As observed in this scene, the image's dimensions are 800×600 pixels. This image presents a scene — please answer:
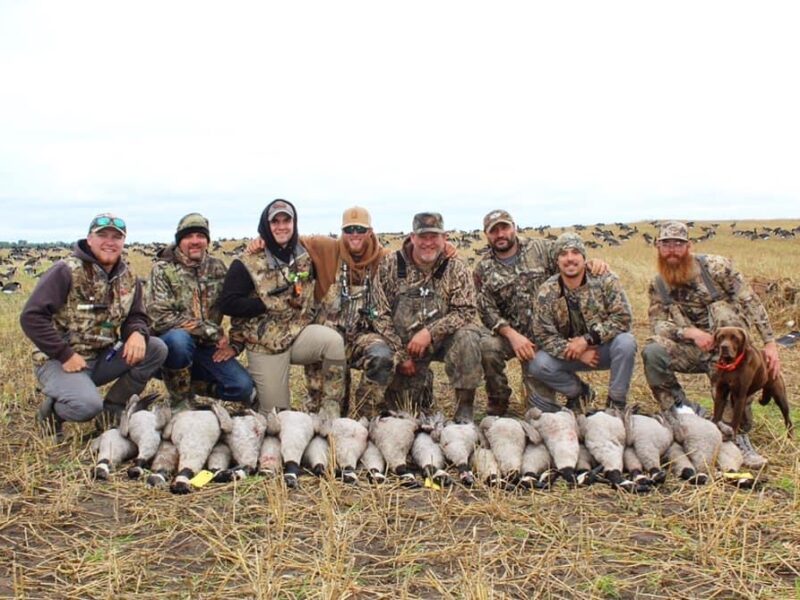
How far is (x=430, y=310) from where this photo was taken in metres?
7.11

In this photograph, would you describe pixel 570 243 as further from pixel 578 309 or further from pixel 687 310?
pixel 687 310

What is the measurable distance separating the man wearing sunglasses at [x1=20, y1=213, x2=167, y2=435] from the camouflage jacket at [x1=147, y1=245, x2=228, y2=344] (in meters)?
0.33

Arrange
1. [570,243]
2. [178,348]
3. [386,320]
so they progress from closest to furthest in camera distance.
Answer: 1. [178,348]
2. [570,243]
3. [386,320]

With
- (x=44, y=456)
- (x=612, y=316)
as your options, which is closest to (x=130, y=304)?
(x=44, y=456)

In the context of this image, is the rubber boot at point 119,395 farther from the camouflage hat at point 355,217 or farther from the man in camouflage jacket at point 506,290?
the man in camouflage jacket at point 506,290

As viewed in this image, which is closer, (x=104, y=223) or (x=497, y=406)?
(x=104, y=223)

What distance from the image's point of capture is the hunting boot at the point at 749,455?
5309 mm

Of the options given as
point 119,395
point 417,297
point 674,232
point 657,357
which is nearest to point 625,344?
point 657,357

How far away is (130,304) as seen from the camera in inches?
249

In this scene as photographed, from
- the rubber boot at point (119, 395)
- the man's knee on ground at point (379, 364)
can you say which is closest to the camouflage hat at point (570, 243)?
the man's knee on ground at point (379, 364)

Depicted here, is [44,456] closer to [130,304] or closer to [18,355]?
[130,304]

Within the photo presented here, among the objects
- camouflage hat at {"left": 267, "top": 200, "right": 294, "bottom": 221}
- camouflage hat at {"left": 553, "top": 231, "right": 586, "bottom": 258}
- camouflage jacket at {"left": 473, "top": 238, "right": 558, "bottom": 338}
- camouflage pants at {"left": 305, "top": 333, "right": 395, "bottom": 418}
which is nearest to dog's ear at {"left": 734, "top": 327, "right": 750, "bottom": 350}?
camouflage hat at {"left": 553, "top": 231, "right": 586, "bottom": 258}

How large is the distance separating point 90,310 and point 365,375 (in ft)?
7.95

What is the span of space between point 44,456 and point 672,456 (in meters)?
4.45
